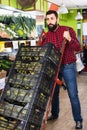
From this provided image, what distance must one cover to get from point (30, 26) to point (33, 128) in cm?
219

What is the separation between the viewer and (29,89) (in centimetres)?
242

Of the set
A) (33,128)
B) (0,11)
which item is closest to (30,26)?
(0,11)

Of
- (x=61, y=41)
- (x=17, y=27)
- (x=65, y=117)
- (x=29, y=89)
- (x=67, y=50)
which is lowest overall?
(x=65, y=117)

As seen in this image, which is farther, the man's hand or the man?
the man

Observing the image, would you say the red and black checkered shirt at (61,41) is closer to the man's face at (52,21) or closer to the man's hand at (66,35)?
the man's face at (52,21)

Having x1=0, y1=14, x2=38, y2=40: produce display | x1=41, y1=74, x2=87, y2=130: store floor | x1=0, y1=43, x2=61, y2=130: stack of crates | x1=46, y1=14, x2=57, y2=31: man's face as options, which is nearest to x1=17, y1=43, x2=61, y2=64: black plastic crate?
x1=0, y1=43, x2=61, y2=130: stack of crates

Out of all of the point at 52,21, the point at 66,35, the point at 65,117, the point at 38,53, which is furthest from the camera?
the point at 65,117

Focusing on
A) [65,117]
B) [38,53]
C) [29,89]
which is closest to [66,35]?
[38,53]

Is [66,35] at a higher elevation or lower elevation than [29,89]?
higher

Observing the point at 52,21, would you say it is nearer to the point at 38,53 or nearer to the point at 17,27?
the point at 38,53

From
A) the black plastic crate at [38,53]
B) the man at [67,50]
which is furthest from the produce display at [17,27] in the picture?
the black plastic crate at [38,53]

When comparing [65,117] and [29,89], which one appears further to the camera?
[65,117]

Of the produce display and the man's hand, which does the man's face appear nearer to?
the man's hand

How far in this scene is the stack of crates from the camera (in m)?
2.33
